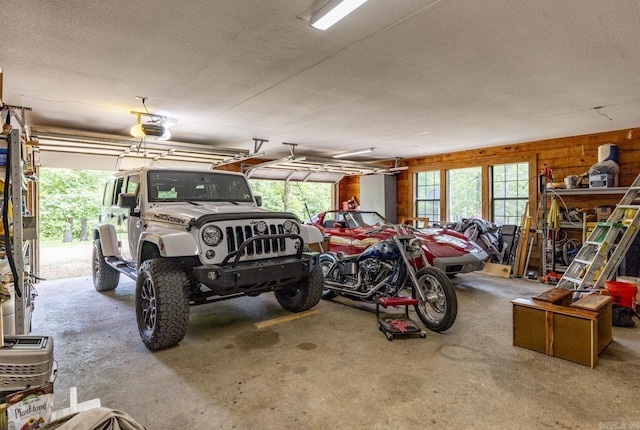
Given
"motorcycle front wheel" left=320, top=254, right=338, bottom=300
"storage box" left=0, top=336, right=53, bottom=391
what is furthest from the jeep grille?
"storage box" left=0, top=336, right=53, bottom=391

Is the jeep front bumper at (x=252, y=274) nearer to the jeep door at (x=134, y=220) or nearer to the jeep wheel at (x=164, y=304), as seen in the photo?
the jeep wheel at (x=164, y=304)

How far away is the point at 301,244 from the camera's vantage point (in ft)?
11.8

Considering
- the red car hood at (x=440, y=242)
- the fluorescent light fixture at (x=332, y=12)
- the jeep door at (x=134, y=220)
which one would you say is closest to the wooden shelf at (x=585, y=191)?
the red car hood at (x=440, y=242)

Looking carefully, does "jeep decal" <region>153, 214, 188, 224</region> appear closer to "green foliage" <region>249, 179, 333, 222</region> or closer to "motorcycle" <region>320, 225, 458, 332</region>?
"motorcycle" <region>320, 225, 458, 332</region>

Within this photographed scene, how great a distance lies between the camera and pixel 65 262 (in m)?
8.19

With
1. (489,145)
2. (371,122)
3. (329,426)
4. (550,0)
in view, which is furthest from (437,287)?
(489,145)

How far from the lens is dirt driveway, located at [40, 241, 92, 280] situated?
6852 millimetres

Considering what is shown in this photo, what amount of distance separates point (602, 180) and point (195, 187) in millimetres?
6210

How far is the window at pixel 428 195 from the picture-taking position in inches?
356

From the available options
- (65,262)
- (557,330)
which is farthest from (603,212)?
(65,262)

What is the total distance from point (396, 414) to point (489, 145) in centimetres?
683

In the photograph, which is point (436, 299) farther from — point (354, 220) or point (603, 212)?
point (603, 212)

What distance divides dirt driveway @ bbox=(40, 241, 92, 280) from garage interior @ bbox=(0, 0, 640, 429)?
56.9 inches

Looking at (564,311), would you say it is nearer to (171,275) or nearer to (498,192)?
(171,275)
